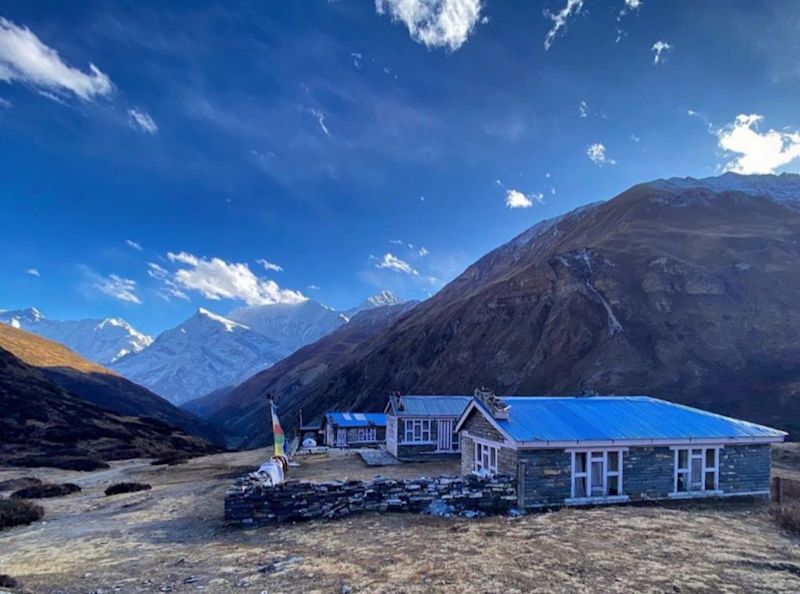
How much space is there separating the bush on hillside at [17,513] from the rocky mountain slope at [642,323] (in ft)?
123

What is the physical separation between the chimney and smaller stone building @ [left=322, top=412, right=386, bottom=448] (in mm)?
30775

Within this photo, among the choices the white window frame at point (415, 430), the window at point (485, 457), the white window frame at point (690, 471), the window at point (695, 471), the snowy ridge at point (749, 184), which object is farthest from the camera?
the snowy ridge at point (749, 184)

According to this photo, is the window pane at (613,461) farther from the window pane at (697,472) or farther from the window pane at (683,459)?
the window pane at (697,472)

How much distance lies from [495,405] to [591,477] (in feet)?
13.1

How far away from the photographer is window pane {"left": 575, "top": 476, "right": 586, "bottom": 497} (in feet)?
58.2

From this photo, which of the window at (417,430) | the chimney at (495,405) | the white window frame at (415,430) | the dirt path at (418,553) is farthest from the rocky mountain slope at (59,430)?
the chimney at (495,405)

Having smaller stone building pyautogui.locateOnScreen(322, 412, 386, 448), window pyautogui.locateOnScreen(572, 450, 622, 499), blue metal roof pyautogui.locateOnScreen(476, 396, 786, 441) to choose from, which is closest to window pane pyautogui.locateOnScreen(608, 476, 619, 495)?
window pyautogui.locateOnScreen(572, 450, 622, 499)

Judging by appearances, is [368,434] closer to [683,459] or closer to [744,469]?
[683,459]

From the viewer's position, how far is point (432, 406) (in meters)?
Answer: 37.6

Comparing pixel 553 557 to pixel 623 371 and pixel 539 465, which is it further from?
pixel 623 371

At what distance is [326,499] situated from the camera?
54.4 ft

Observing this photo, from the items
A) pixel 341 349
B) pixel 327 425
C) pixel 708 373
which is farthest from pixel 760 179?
pixel 327 425

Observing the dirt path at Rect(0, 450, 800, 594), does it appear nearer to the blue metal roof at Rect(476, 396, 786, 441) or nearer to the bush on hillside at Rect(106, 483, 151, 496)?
the blue metal roof at Rect(476, 396, 786, 441)

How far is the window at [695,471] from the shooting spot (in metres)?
18.8
